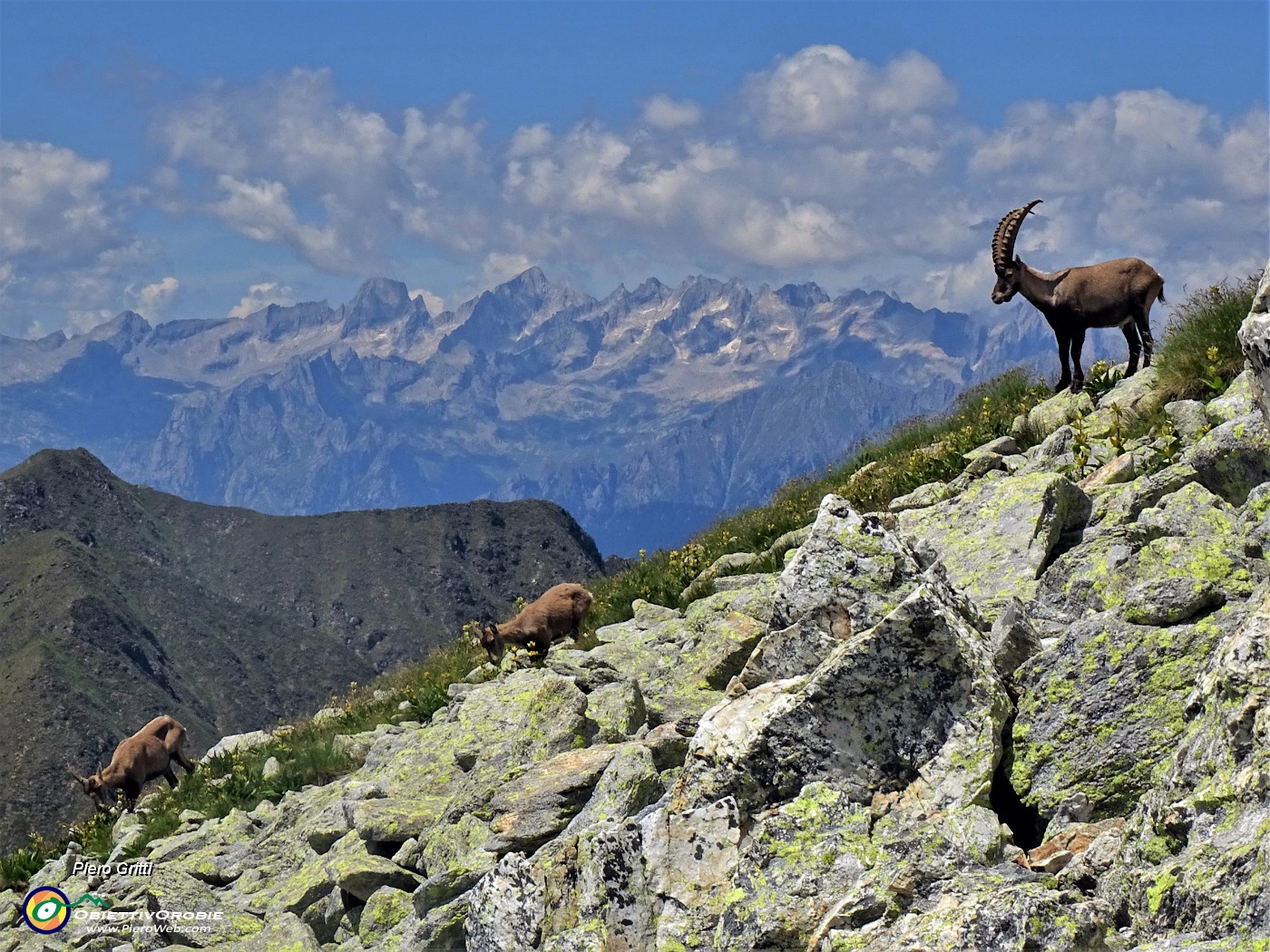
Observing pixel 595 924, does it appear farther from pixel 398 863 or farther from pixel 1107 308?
pixel 1107 308

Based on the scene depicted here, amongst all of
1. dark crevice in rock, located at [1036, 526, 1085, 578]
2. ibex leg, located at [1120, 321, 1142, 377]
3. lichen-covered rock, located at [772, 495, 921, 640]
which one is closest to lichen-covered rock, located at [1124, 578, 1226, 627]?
lichen-covered rock, located at [772, 495, 921, 640]

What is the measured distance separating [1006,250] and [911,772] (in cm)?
1547

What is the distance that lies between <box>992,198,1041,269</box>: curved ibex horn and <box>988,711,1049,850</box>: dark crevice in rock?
14965 millimetres

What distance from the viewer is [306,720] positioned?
21141 millimetres

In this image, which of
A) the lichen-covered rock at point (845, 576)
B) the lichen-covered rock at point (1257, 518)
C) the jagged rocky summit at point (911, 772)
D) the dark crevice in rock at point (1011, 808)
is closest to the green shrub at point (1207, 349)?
the jagged rocky summit at point (911, 772)

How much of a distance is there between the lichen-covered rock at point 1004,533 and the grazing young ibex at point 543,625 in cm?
786

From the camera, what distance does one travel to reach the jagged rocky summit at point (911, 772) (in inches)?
245

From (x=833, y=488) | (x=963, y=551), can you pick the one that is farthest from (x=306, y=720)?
(x=963, y=551)

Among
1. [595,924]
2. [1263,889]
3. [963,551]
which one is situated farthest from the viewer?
[963,551]

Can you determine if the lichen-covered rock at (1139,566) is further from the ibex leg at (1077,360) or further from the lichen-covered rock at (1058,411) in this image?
the ibex leg at (1077,360)

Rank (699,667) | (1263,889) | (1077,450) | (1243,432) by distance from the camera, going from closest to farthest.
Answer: (1263,889) → (1243,432) → (699,667) → (1077,450)

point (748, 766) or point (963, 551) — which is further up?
point (963, 551)

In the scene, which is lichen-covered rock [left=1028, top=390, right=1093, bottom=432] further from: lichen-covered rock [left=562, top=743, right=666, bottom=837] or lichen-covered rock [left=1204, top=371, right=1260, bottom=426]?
lichen-covered rock [left=562, top=743, right=666, bottom=837]

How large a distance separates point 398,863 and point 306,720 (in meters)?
10.5
